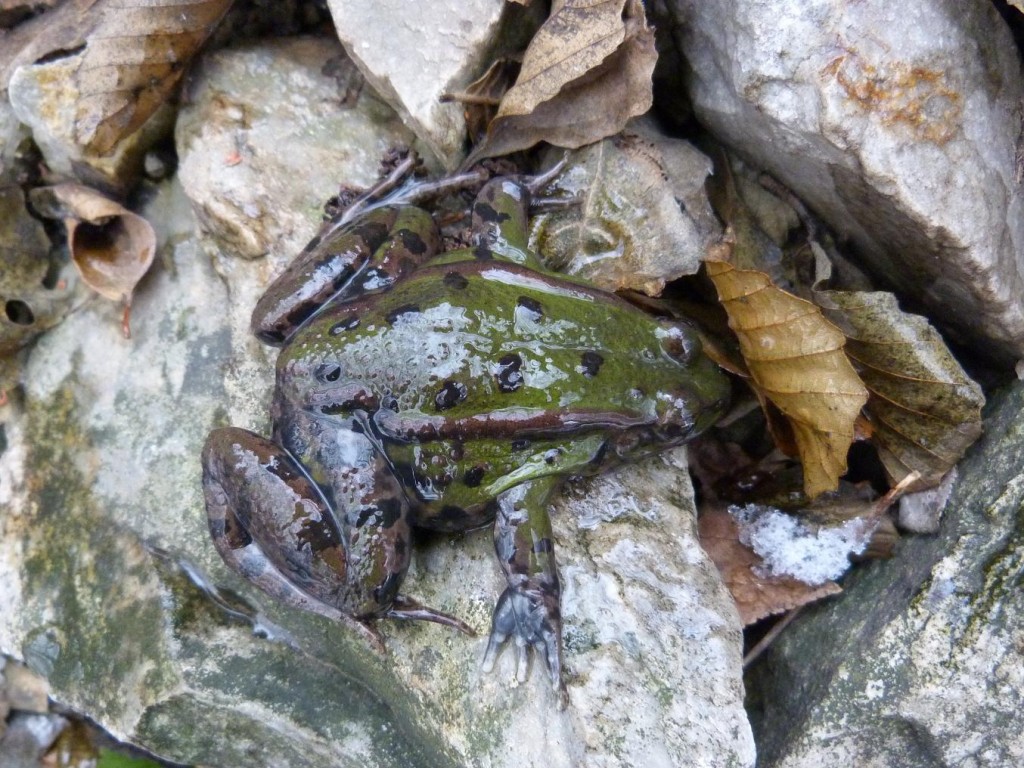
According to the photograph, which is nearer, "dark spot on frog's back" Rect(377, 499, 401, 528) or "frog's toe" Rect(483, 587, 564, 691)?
"frog's toe" Rect(483, 587, 564, 691)

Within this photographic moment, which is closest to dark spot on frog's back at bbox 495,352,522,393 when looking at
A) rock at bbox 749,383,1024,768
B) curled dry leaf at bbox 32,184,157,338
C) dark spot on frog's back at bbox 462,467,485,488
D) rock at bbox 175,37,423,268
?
dark spot on frog's back at bbox 462,467,485,488

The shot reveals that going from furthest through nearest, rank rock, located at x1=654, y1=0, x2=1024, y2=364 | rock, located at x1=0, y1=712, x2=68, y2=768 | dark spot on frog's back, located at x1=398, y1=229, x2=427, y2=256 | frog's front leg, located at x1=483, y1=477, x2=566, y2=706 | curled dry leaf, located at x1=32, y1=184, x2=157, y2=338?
rock, located at x1=0, y1=712, x2=68, y2=768 < curled dry leaf, located at x1=32, y1=184, x2=157, y2=338 < dark spot on frog's back, located at x1=398, y1=229, x2=427, y2=256 < frog's front leg, located at x1=483, y1=477, x2=566, y2=706 < rock, located at x1=654, y1=0, x2=1024, y2=364

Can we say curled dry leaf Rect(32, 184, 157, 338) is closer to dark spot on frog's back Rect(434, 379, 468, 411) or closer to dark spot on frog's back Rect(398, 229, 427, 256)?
dark spot on frog's back Rect(398, 229, 427, 256)

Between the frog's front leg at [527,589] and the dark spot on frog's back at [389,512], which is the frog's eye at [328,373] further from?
the frog's front leg at [527,589]

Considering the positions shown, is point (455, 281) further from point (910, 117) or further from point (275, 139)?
point (910, 117)

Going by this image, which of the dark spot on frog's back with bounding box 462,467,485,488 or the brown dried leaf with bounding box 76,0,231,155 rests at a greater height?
the brown dried leaf with bounding box 76,0,231,155

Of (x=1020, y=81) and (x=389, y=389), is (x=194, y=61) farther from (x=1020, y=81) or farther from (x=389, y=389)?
(x=1020, y=81)

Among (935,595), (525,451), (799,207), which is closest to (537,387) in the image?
(525,451)
